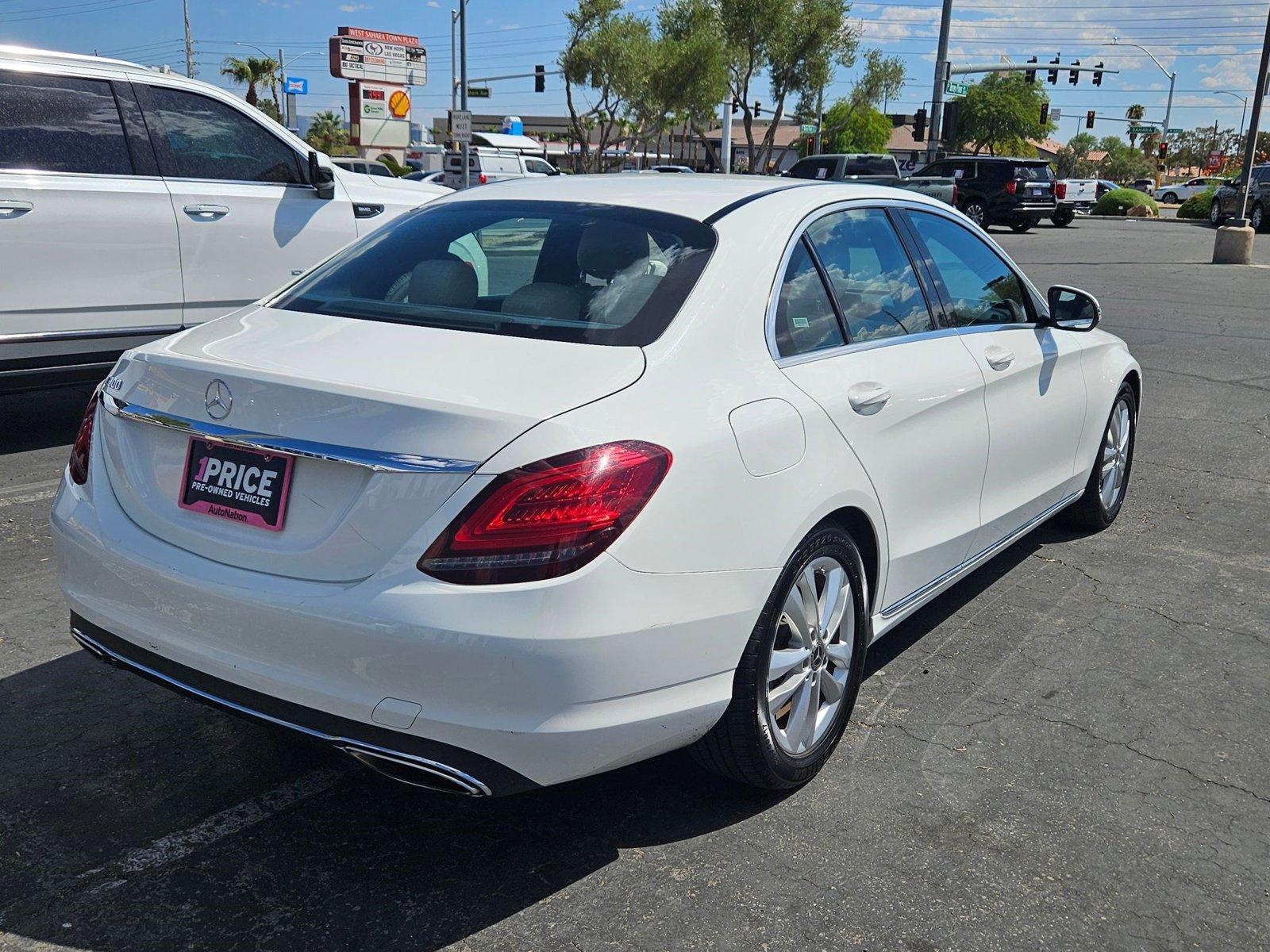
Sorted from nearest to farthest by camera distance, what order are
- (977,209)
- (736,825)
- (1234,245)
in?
1. (736,825)
2. (1234,245)
3. (977,209)

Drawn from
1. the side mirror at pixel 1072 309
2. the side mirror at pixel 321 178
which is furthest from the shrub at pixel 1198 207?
the side mirror at pixel 1072 309

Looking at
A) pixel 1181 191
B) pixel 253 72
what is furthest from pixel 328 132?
pixel 1181 191

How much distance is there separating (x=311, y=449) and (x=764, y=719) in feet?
4.17

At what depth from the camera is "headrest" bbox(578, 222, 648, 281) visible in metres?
3.26

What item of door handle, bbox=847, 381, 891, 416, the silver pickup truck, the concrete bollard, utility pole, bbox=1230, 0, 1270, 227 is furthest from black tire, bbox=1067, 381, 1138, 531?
the silver pickup truck

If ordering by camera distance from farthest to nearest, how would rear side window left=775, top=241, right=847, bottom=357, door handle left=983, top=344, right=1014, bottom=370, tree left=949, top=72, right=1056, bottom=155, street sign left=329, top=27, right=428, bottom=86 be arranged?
tree left=949, top=72, right=1056, bottom=155
street sign left=329, top=27, right=428, bottom=86
door handle left=983, top=344, right=1014, bottom=370
rear side window left=775, top=241, right=847, bottom=357

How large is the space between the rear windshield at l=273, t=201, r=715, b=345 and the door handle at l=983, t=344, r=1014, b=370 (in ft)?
4.48

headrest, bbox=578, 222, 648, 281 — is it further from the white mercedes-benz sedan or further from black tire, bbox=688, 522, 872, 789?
black tire, bbox=688, 522, 872, 789

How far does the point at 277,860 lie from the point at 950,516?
2.29 meters

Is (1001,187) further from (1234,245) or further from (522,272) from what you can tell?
(522,272)

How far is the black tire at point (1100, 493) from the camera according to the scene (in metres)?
5.45

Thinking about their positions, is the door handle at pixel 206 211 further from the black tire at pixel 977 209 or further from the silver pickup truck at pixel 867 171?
the black tire at pixel 977 209

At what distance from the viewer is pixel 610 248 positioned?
10.9ft

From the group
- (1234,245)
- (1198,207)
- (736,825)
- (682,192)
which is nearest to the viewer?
(736,825)
